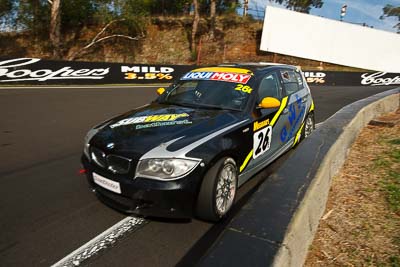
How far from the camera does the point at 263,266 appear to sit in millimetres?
1984

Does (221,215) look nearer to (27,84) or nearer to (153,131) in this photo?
(153,131)

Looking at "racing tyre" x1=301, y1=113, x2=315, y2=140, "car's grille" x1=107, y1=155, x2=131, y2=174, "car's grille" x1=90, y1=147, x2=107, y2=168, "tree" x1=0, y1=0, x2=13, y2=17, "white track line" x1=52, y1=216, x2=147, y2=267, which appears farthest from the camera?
"tree" x1=0, y1=0, x2=13, y2=17

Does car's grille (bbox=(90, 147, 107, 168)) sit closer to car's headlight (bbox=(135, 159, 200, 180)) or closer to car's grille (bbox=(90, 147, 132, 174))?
car's grille (bbox=(90, 147, 132, 174))

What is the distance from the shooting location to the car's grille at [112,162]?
10.6 feet

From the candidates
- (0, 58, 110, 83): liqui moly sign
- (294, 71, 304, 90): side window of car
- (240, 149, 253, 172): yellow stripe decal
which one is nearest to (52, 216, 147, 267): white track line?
(240, 149, 253, 172): yellow stripe decal

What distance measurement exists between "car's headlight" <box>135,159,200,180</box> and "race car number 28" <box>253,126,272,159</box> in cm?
126

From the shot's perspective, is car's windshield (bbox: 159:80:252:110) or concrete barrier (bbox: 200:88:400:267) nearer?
concrete barrier (bbox: 200:88:400:267)

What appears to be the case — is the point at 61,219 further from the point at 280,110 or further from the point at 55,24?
the point at 55,24

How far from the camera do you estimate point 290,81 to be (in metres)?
5.80

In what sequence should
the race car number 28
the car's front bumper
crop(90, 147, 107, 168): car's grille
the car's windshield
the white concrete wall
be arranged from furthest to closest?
the white concrete wall
the car's windshield
the race car number 28
crop(90, 147, 107, 168): car's grille
the car's front bumper

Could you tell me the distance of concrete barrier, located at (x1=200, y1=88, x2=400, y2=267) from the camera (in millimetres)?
2096

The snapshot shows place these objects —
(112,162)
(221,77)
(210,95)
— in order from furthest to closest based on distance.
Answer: (221,77)
(210,95)
(112,162)

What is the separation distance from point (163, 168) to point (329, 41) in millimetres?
30849

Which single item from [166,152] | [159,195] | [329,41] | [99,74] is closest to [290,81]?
[166,152]
